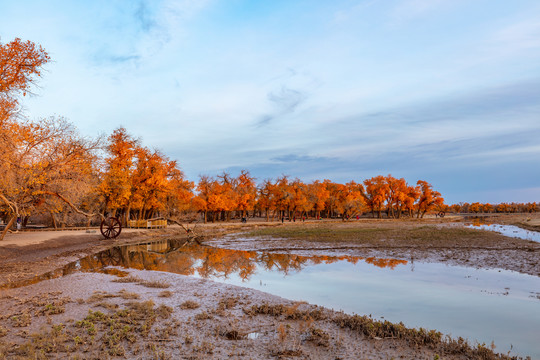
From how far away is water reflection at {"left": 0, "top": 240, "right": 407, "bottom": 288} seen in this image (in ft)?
58.8

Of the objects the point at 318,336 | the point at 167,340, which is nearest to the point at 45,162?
the point at 167,340

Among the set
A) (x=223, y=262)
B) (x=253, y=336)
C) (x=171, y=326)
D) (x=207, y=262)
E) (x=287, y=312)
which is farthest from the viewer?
(x=207, y=262)

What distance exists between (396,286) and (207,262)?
1232 centimetres

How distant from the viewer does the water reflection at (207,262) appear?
17922 millimetres

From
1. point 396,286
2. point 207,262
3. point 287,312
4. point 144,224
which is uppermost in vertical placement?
point 144,224

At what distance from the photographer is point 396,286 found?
45.9 ft

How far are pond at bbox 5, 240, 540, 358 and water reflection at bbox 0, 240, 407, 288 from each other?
2.1 inches

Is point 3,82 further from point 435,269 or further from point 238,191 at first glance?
point 238,191

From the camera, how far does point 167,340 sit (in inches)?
299

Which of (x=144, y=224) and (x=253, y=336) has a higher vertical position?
(x=144, y=224)

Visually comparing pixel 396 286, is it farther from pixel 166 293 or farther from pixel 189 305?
pixel 166 293

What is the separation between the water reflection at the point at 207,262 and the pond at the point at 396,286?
54mm

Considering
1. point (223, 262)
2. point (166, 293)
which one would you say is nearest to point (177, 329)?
point (166, 293)

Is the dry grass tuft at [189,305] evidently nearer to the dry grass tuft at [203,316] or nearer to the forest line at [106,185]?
the dry grass tuft at [203,316]
